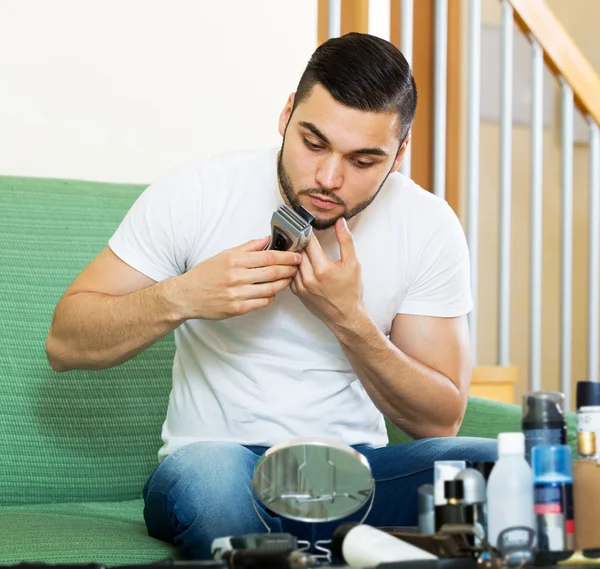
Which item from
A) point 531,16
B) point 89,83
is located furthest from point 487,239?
point 89,83

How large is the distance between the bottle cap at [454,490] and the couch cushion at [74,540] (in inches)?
15.6

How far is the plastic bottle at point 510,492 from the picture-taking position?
92 centimetres

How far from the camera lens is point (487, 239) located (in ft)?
10.5

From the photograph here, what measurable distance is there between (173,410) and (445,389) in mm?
398

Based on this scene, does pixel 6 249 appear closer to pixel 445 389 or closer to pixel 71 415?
pixel 71 415

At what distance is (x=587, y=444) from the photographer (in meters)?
1.01

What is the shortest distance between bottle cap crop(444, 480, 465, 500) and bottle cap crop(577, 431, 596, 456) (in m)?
0.14

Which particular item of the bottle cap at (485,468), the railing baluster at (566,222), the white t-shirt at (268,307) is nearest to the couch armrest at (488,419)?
the white t-shirt at (268,307)

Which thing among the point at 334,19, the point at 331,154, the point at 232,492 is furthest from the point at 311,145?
the point at 334,19

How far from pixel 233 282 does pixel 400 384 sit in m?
0.31

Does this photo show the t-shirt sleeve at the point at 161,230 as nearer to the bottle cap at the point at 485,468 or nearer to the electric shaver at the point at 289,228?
the electric shaver at the point at 289,228

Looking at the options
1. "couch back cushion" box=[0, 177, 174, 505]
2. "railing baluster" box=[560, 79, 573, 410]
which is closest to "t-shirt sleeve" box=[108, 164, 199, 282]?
"couch back cushion" box=[0, 177, 174, 505]

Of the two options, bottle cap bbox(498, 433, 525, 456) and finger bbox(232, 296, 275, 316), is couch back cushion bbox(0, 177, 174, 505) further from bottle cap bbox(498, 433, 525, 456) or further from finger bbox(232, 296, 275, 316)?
bottle cap bbox(498, 433, 525, 456)

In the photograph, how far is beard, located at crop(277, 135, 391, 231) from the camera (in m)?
1.40
